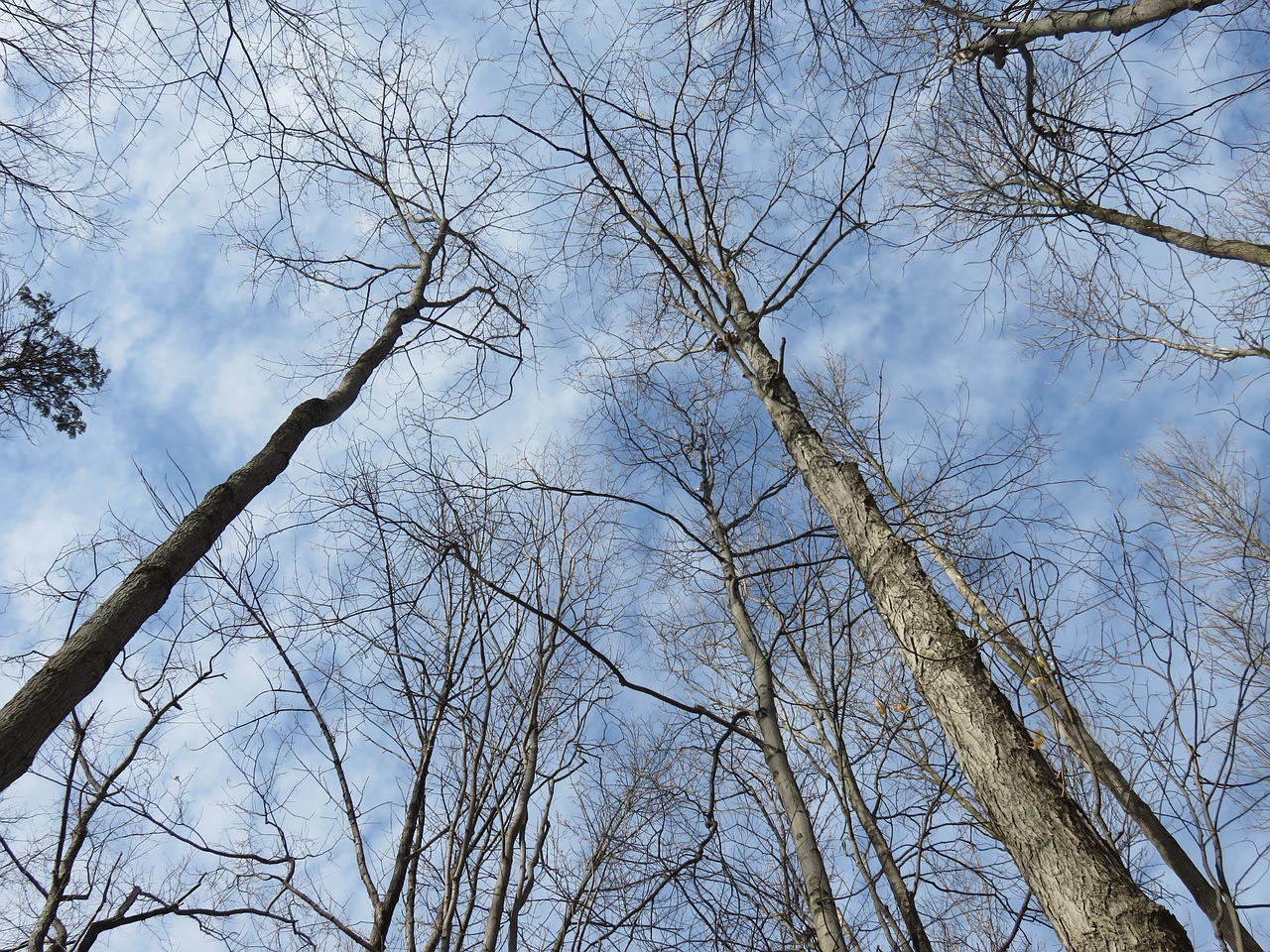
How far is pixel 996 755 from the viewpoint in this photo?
2.43 m

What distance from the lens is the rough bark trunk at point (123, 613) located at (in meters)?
2.07

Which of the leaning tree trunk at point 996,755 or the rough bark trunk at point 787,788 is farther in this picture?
the rough bark trunk at point 787,788

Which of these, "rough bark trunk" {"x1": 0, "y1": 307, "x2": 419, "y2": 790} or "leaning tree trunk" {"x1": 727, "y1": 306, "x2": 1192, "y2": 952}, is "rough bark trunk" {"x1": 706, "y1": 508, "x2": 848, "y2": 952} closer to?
"leaning tree trunk" {"x1": 727, "y1": 306, "x2": 1192, "y2": 952}

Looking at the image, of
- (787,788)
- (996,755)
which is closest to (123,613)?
(787,788)

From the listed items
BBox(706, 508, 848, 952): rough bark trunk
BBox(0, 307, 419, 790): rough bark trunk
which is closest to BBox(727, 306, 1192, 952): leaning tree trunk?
BBox(706, 508, 848, 952): rough bark trunk

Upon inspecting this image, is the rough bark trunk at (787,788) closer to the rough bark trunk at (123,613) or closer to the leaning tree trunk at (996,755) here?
the leaning tree trunk at (996,755)

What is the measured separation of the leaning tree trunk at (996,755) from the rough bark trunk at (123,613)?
265 centimetres

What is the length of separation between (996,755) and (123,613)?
3.02 metres

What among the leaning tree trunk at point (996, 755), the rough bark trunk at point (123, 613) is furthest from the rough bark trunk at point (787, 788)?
the rough bark trunk at point (123, 613)

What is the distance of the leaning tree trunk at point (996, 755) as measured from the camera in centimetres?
198

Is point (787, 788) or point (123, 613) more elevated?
point (787, 788)

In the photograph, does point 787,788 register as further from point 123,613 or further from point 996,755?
point 123,613

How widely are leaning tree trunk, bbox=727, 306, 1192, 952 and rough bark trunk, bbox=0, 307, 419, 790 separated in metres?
2.65

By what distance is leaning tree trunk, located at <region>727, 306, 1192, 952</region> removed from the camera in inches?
77.9
